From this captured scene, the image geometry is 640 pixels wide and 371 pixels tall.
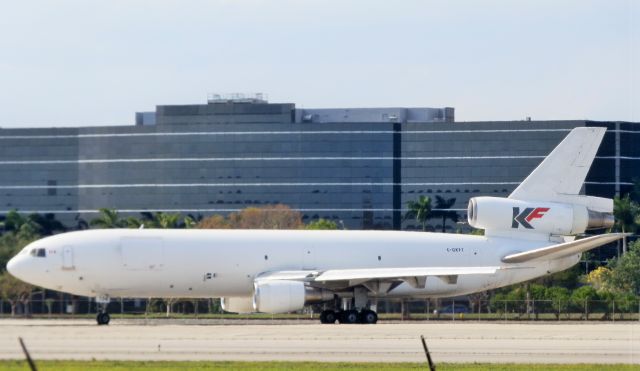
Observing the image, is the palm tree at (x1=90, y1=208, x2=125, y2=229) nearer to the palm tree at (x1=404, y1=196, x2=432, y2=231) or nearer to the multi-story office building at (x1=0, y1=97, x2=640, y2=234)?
the multi-story office building at (x1=0, y1=97, x2=640, y2=234)

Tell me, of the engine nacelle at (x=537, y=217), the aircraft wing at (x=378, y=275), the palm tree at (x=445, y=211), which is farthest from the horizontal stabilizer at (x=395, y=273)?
the palm tree at (x=445, y=211)

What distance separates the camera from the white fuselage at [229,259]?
6141 cm

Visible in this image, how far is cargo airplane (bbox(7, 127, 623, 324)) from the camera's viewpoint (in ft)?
202

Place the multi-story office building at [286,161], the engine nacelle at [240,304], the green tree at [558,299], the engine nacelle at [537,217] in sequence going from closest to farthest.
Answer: the engine nacelle at [240,304] < the engine nacelle at [537,217] < the green tree at [558,299] < the multi-story office building at [286,161]

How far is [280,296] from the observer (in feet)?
200

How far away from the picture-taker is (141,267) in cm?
6166

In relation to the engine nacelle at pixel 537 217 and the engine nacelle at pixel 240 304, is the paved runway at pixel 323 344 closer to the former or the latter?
the engine nacelle at pixel 240 304

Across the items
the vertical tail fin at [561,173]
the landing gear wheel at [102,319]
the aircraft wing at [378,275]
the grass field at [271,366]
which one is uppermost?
the vertical tail fin at [561,173]

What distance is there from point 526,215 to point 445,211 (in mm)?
82768

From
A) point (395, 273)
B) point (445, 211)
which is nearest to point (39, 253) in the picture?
point (395, 273)

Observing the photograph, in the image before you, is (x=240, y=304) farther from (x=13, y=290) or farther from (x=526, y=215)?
(x=13, y=290)

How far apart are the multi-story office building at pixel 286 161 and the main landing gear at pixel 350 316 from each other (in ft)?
282

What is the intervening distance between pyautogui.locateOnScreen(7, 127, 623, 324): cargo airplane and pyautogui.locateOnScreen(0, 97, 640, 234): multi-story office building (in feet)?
261

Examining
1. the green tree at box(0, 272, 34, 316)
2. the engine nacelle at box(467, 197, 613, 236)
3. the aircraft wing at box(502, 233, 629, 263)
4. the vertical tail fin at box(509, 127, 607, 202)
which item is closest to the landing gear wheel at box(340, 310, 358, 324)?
the aircraft wing at box(502, 233, 629, 263)
